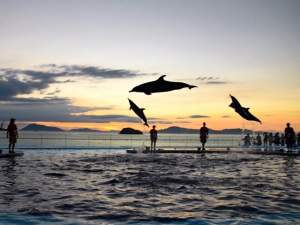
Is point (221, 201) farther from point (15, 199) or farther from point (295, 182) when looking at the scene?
point (15, 199)

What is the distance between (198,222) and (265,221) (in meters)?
1.43

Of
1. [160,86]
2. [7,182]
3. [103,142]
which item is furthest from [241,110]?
[103,142]

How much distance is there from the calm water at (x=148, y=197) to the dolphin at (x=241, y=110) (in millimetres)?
5178

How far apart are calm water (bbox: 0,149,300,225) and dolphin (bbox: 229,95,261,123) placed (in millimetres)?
5178

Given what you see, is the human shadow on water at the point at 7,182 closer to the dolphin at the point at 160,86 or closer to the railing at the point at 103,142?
the dolphin at the point at 160,86

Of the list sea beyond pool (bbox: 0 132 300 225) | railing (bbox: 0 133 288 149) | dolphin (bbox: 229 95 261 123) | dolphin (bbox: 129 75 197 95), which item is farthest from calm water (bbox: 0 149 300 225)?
railing (bbox: 0 133 288 149)

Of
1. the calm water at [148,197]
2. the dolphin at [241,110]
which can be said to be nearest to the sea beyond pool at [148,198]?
the calm water at [148,197]

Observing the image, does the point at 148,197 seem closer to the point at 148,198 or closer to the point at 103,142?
the point at 148,198

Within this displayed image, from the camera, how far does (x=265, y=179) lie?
11.6 meters

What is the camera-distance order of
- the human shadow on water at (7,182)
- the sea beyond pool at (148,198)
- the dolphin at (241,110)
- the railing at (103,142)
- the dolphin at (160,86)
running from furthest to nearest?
the railing at (103,142) → the dolphin at (241,110) → the dolphin at (160,86) → the human shadow on water at (7,182) → the sea beyond pool at (148,198)

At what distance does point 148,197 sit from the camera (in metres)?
8.34

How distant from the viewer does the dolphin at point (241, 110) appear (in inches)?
674

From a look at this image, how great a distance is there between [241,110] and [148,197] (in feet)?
35.2

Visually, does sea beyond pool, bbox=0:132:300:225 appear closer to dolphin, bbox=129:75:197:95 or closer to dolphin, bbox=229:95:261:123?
dolphin, bbox=129:75:197:95
